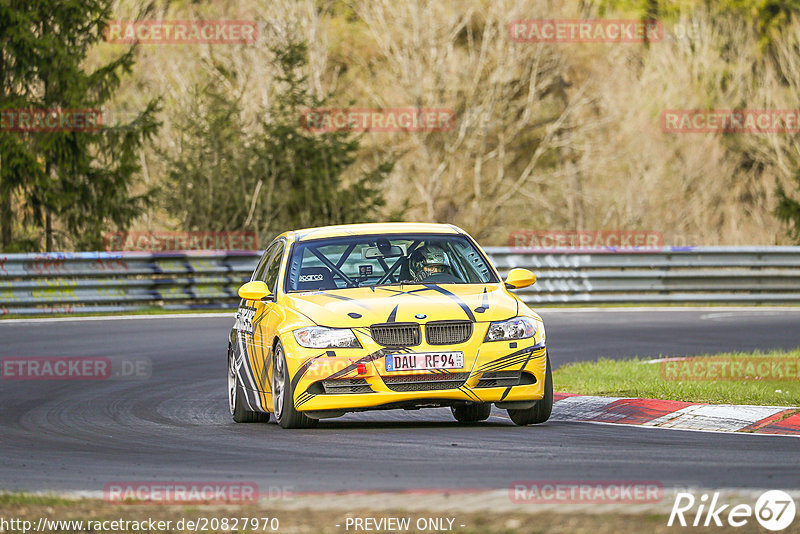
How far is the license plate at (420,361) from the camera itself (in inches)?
375

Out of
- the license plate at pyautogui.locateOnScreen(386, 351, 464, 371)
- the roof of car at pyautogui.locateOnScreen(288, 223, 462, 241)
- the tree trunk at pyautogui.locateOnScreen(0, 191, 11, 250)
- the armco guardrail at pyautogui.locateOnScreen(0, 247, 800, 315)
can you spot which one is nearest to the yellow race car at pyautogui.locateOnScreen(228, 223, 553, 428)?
the license plate at pyautogui.locateOnScreen(386, 351, 464, 371)

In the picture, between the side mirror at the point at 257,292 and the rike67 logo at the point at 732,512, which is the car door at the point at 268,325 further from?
the rike67 logo at the point at 732,512

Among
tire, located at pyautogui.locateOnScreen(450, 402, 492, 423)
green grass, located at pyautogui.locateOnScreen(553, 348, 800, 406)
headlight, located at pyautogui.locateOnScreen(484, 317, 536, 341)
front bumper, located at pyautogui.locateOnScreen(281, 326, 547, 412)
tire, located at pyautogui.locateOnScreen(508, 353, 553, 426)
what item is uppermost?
headlight, located at pyautogui.locateOnScreen(484, 317, 536, 341)

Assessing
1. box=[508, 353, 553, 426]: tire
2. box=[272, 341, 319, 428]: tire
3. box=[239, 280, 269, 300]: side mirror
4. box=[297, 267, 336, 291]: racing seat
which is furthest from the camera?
box=[239, 280, 269, 300]: side mirror

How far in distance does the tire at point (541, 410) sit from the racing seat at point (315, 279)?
68.3 inches

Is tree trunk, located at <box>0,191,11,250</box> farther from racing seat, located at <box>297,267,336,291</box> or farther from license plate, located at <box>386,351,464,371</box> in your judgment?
license plate, located at <box>386,351,464,371</box>

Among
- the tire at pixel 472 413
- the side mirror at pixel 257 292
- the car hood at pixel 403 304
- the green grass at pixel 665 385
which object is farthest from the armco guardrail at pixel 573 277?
the car hood at pixel 403 304

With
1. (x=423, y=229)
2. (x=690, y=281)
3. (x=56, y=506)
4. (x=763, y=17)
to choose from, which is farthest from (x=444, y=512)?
(x=763, y=17)

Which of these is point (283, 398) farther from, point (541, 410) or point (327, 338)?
point (541, 410)

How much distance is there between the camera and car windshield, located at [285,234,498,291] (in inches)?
418

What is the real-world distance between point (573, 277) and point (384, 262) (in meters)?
16.1

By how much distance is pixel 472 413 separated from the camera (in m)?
10.7

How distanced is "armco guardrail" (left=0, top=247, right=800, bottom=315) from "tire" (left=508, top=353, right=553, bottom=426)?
1550 cm

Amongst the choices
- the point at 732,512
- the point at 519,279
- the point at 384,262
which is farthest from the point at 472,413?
the point at 732,512
